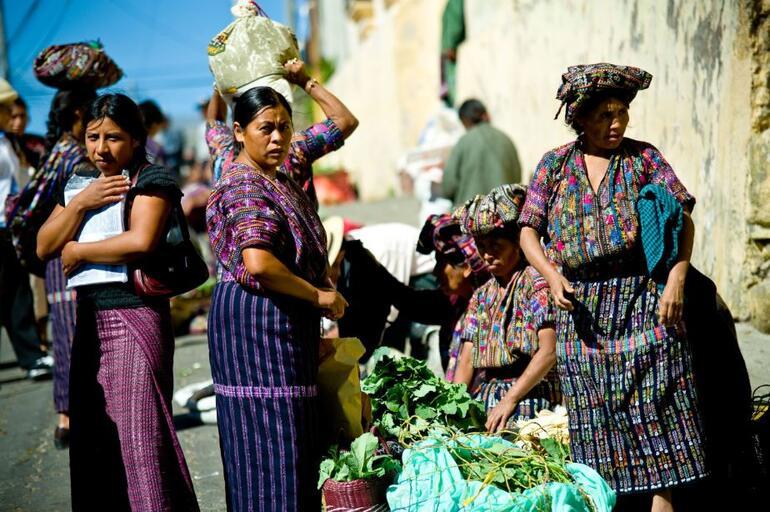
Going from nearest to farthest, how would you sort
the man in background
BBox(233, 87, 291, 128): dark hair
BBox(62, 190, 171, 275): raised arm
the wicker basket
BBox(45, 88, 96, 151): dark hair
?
the wicker basket → BBox(233, 87, 291, 128): dark hair → BBox(62, 190, 171, 275): raised arm → BBox(45, 88, 96, 151): dark hair → the man in background

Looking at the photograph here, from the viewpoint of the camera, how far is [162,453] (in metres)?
3.57

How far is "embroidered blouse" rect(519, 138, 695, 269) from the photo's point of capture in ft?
11.5

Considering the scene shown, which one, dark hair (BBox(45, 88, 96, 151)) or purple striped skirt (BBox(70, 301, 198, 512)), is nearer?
purple striped skirt (BBox(70, 301, 198, 512))

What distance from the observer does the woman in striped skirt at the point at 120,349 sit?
3.53m

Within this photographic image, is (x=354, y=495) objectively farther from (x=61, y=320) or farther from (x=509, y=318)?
(x=61, y=320)

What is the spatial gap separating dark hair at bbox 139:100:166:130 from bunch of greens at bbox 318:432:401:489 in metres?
5.06

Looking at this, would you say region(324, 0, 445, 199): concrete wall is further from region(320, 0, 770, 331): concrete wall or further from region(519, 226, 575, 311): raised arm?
region(519, 226, 575, 311): raised arm

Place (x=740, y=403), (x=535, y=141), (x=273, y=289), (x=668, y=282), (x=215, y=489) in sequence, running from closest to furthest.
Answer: (x=273, y=289)
(x=668, y=282)
(x=740, y=403)
(x=215, y=489)
(x=535, y=141)

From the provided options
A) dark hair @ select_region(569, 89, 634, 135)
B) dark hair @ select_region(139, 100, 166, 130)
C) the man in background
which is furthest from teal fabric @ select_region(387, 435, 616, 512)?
dark hair @ select_region(139, 100, 166, 130)

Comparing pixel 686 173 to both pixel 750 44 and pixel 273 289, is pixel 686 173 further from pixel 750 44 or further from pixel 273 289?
pixel 273 289

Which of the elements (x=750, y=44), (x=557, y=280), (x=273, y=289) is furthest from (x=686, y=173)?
(x=273, y=289)

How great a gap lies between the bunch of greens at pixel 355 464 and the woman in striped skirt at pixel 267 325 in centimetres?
9

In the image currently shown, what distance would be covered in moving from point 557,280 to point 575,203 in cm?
34

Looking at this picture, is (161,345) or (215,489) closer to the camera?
(161,345)
